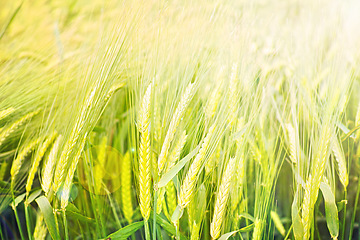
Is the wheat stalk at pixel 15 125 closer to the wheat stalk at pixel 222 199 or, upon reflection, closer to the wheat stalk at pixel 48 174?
the wheat stalk at pixel 48 174

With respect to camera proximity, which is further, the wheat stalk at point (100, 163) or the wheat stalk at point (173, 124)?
the wheat stalk at point (100, 163)

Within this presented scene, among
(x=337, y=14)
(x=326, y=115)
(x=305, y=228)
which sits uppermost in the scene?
(x=337, y=14)

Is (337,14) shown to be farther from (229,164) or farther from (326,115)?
(229,164)

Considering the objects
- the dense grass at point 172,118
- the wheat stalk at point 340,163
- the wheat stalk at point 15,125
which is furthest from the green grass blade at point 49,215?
the wheat stalk at point 340,163

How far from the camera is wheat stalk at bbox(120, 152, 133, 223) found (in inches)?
13.9

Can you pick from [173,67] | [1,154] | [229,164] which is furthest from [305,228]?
[1,154]

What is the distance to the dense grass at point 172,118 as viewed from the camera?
0.27m

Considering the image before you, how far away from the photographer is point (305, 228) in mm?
274

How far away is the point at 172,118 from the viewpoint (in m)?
0.27

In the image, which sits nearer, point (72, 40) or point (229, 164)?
point (229, 164)

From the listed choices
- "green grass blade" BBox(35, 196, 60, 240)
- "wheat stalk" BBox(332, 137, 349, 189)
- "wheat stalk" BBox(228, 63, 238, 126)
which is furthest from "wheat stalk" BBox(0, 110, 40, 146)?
"wheat stalk" BBox(332, 137, 349, 189)

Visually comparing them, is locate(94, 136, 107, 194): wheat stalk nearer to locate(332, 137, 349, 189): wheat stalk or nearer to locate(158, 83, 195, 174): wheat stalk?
locate(158, 83, 195, 174): wheat stalk

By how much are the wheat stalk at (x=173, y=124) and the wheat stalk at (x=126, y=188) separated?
0.12m

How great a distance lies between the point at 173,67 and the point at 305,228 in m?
0.24
